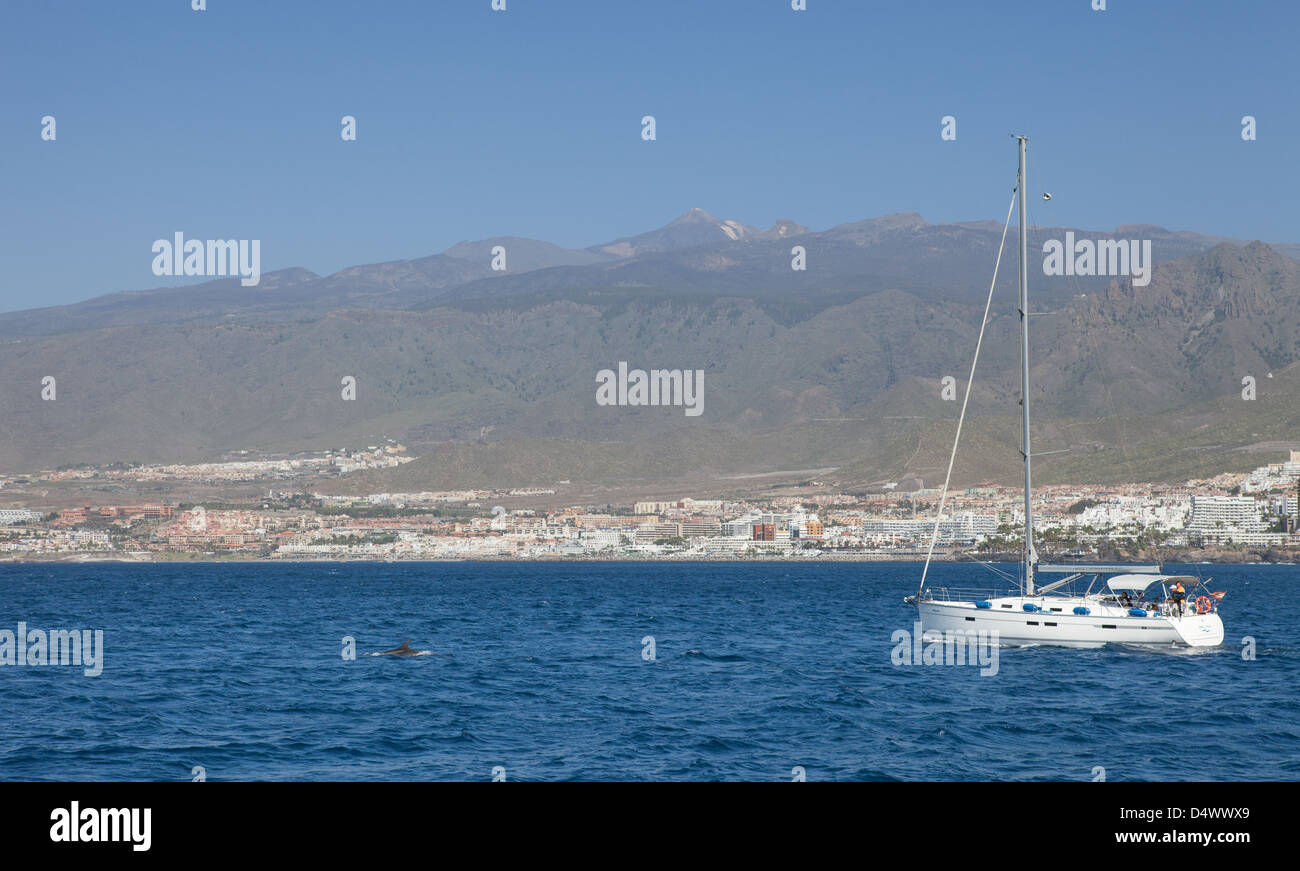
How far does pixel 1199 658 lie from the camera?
4769 cm

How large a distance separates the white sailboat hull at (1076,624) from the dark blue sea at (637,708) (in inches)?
27.2

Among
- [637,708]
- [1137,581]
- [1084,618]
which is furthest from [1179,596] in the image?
[637,708]

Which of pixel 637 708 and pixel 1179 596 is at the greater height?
pixel 1179 596

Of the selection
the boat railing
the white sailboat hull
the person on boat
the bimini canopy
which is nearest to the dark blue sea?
the white sailboat hull

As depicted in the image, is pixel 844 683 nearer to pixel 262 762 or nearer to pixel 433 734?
pixel 433 734

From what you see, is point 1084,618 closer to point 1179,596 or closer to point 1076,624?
point 1076,624

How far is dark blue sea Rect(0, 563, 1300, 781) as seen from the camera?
2725 centimetres

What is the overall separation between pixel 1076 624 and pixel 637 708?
66.0ft

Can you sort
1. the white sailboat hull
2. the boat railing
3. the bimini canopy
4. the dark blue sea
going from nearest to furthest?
1. the dark blue sea
2. the white sailboat hull
3. the bimini canopy
4. the boat railing

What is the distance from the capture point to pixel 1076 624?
4831 cm

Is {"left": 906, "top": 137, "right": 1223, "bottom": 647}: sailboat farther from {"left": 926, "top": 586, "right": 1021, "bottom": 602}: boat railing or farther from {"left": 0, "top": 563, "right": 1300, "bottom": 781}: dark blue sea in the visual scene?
{"left": 926, "top": 586, "right": 1021, "bottom": 602}: boat railing

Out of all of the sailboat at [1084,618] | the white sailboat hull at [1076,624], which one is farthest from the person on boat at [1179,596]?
the white sailboat hull at [1076,624]

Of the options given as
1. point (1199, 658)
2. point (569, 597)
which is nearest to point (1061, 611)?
point (1199, 658)

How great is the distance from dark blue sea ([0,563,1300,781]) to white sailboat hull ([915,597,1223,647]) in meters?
0.69
